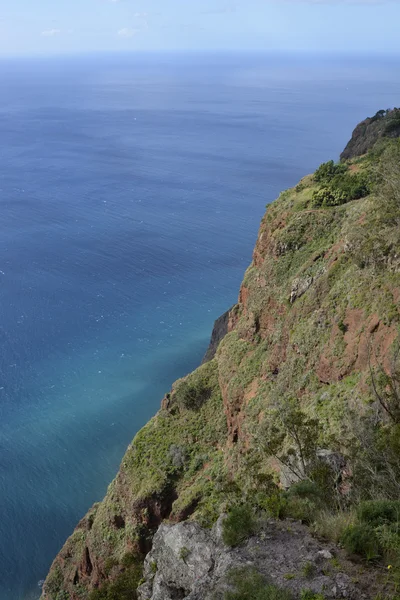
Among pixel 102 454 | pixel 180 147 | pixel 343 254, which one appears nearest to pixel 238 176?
pixel 180 147

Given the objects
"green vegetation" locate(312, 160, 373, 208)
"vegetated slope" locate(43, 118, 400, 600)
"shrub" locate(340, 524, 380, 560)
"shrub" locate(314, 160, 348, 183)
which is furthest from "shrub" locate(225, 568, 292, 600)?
"shrub" locate(314, 160, 348, 183)

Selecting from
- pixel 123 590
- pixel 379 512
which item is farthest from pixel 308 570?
pixel 123 590

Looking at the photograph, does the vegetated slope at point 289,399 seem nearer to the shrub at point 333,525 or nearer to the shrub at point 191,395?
the shrub at point 191,395

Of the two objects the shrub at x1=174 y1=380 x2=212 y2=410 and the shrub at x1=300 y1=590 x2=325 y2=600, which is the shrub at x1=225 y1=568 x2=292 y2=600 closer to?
the shrub at x1=300 y1=590 x2=325 y2=600

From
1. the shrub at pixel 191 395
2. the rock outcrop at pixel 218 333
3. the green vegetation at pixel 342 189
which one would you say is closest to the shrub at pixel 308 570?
the shrub at pixel 191 395

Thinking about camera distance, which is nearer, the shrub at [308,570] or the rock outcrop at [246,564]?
the rock outcrop at [246,564]

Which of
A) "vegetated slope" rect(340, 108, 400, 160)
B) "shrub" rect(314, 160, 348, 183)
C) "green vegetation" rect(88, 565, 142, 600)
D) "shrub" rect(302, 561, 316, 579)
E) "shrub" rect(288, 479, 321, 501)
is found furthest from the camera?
"vegetated slope" rect(340, 108, 400, 160)

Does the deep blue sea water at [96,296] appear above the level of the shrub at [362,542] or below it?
above
